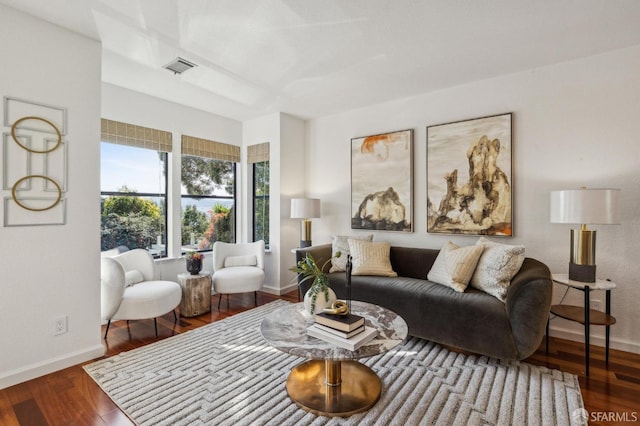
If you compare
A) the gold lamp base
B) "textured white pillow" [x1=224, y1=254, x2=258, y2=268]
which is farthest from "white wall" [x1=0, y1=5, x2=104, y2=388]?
the gold lamp base

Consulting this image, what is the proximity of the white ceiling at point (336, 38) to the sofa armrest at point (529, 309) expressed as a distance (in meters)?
1.88

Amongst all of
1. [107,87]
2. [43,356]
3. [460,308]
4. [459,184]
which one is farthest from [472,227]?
[107,87]

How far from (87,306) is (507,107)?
431cm

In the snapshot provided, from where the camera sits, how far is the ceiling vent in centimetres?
282

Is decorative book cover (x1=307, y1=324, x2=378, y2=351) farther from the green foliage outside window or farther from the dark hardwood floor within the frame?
the green foliage outside window

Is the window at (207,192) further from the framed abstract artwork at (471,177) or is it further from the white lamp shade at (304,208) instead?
the framed abstract artwork at (471,177)

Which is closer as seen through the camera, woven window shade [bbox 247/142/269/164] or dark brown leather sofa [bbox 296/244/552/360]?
dark brown leather sofa [bbox 296/244/552/360]

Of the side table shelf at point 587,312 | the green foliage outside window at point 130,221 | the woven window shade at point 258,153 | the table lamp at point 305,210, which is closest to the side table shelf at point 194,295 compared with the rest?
the green foliage outside window at point 130,221

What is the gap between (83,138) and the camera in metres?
2.45

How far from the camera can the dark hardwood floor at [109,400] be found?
1.77 metres

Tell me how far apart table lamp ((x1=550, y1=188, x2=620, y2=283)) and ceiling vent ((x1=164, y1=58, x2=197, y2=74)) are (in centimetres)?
344

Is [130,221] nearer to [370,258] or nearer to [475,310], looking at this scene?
[370,258]

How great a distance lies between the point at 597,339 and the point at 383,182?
2.56m

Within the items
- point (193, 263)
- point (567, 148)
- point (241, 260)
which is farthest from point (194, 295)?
point (567, 148)
